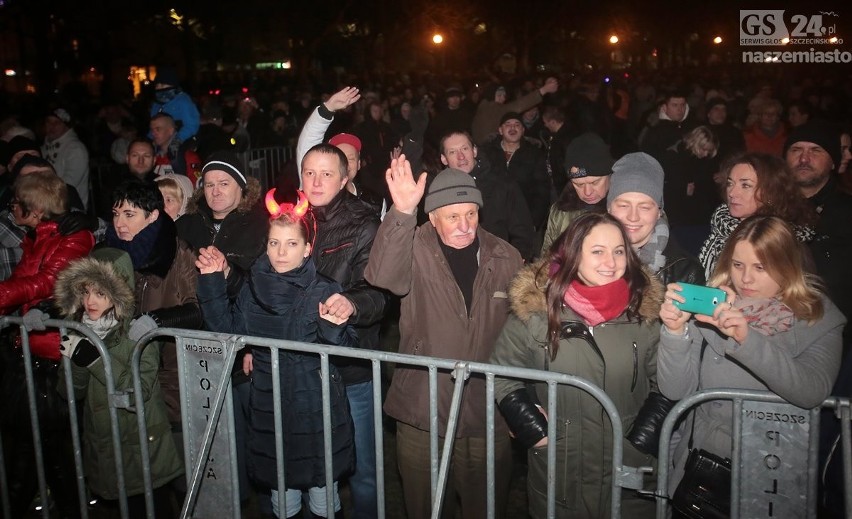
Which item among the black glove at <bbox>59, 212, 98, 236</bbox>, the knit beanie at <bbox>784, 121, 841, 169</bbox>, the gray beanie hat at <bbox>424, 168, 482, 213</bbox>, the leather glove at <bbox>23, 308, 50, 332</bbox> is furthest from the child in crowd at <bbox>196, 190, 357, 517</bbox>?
the knit beanie at <bbox>784, 121, 841, 169</bbox>

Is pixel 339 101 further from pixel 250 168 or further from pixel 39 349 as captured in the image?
pixel 250 168

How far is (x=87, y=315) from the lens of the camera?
4.26 m

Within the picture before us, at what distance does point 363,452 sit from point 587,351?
5.38 feet

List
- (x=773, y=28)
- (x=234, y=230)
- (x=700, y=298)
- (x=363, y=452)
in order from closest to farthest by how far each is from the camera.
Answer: (x=700, y=298) < (x=363, y=452) < (x=234, y=230) < (x=773, y=28)

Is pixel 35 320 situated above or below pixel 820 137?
below

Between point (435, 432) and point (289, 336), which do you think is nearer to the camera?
point (435, 432)

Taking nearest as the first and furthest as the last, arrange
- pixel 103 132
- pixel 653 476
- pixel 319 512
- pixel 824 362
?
pixel 824 362, pixel 653 476, pixel 319 512, pixel 103 132

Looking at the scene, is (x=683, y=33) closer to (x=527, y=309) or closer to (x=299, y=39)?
(x=299, y=39)

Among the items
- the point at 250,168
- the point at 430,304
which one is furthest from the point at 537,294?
the point at 250,168

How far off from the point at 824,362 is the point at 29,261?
4.53 metres

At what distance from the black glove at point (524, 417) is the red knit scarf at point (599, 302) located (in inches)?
19.0

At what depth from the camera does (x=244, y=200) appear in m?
5.33

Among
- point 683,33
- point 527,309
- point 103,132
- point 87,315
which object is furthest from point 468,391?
point 683,33

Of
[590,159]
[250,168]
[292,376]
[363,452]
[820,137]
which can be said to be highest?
[250,168]
